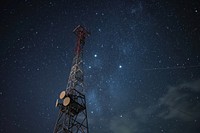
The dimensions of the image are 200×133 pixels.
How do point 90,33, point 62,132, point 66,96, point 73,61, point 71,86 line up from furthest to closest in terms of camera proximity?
point 90,33 → point 73,61 → point 71,86 → point 66,96 → point 62,132

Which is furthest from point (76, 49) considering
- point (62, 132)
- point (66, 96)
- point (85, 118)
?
point (62, 132)

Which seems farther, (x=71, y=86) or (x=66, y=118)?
(x=71, y=86)

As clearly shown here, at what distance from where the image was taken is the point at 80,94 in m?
26.0

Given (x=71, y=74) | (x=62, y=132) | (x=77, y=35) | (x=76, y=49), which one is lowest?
(x=62, y=132)

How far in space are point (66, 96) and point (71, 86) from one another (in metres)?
2.05

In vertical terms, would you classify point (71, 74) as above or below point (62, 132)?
above

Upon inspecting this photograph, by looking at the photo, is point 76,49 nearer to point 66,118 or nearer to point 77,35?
point 77,35

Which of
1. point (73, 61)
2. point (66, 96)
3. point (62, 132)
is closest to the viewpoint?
point (62, 132)

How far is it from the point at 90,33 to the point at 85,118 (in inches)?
522

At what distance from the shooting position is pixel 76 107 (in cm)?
2492

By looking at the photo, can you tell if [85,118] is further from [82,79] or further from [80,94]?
[82,79]

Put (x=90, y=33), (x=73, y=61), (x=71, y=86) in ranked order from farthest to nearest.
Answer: (x=90, y=33), (x=73, y=61), (x=71, y=86)

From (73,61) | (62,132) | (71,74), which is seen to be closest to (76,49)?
(73,61)

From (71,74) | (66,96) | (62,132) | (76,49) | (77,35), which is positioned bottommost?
(62,132)
